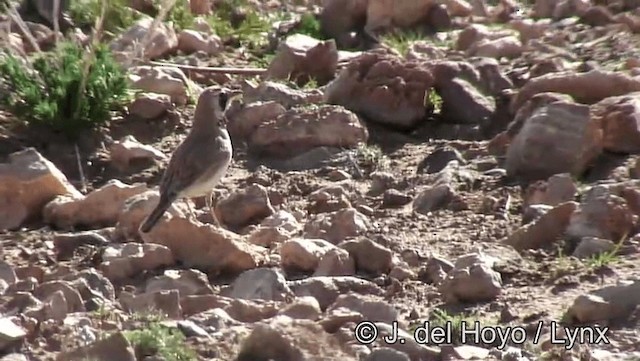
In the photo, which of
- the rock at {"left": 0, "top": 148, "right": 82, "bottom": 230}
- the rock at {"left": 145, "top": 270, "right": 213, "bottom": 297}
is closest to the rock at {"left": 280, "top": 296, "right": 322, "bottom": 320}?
the rock at {"left": 145, "top": 270, "right": 213, "bottom": 297}

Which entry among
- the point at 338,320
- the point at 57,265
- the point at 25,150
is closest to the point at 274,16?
the point at 25,150

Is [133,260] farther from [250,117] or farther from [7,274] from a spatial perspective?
[250,117]

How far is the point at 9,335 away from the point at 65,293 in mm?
519

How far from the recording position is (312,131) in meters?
8.36

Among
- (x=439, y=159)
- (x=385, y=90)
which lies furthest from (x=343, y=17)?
(x=439, y=159)

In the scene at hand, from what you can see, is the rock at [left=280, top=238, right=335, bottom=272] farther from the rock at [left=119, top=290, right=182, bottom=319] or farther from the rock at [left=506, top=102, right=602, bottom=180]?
the rock at [left=506, top=102, right=602, bottom=180]

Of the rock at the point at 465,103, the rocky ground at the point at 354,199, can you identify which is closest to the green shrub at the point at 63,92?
the rocky ground at the point at 354,199

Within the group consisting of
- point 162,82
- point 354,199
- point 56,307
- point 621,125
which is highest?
point 56,307

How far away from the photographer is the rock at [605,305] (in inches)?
218

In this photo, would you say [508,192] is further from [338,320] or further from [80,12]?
[80,12]

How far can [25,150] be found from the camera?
7988mm

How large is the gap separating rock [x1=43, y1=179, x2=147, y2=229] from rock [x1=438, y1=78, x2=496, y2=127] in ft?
6.70

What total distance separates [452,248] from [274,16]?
497cm

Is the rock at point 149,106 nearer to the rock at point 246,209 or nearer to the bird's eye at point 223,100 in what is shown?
the bird's eye at point 223,100
